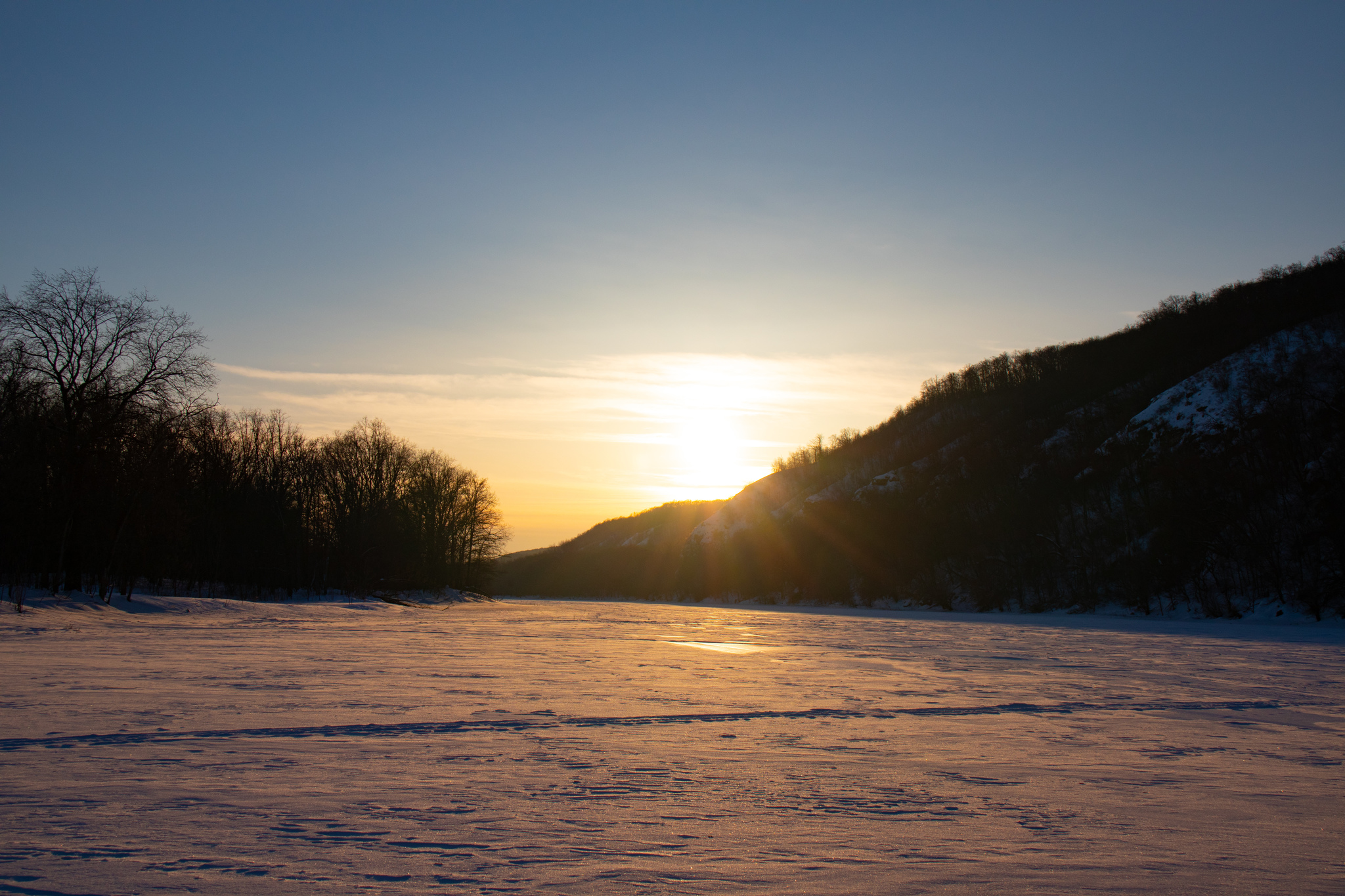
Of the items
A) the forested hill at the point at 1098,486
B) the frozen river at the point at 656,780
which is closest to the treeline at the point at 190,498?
the frozen river at the point at 656,780

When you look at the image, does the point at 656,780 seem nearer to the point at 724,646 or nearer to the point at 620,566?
the point at 724,646

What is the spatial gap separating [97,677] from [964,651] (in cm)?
1941

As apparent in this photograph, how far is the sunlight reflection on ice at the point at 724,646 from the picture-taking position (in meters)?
20.6

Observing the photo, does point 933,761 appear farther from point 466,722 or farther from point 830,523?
point 830,523

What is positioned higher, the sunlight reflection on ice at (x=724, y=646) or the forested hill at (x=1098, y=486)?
the forested hill at (x=1098, y=486)

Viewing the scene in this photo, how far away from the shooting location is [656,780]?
6488 millimetres

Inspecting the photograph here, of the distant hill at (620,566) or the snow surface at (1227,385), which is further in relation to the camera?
the distant hill at (620,566)

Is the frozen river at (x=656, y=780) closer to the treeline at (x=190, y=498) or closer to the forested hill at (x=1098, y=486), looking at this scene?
the treeline at (x=190, y=498)

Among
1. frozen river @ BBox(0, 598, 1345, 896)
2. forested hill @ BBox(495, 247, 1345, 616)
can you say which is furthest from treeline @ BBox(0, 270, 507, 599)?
forested hill @ BBox(495, 247, 1345, 616)

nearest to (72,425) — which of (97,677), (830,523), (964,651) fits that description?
(97,677)

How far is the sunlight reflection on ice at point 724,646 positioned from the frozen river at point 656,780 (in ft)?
17.6

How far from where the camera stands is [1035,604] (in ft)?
231

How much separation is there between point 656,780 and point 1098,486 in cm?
7879

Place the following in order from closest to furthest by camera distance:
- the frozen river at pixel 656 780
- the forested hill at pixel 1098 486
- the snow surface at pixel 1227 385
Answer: the frozen river at pixel 656 780, the forested hill at pixel 1098 486, the snow surface at pixel 1227 385
